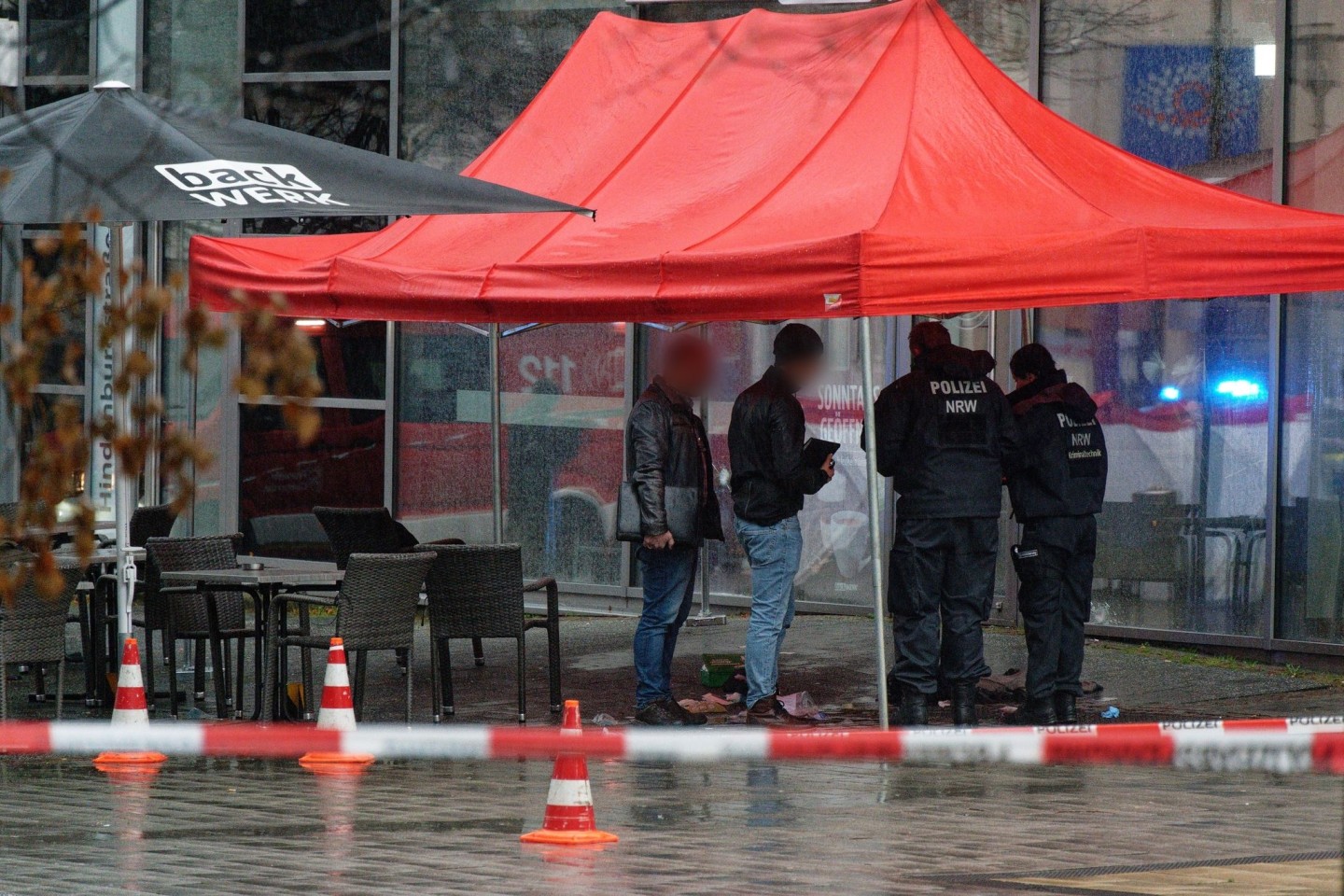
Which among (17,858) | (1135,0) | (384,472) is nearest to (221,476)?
(384,472)

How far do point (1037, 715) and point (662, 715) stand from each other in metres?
1.84

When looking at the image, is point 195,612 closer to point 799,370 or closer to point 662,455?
point 662,455

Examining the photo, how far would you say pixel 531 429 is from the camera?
Result: 15.1m

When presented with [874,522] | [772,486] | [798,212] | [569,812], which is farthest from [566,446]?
[569,812]

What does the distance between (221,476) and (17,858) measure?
9.97 meters

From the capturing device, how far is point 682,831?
7.22 meters

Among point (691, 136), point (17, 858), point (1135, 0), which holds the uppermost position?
point (1135, 0)

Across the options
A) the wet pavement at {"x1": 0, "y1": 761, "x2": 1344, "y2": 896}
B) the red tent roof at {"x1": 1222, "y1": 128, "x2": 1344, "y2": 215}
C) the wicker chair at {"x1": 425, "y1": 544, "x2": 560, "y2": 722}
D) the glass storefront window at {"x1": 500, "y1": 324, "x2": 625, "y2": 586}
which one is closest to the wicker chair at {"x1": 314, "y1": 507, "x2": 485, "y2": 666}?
the wicker chair at {"x1": 425, "y1": 544, "x2": 560, "y2": 722}

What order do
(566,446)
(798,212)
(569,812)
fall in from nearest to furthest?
(569,812) < (798,212) < (566,446)

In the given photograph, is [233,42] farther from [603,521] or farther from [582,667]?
[582,667]

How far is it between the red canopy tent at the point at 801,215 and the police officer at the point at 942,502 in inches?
30.0

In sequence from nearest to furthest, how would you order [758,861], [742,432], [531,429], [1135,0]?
[758,861], [742,432], [1135,0], [531,429]

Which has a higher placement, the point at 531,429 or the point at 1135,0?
the point at 1135,0

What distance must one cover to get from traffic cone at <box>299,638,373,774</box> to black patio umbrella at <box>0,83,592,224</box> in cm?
200
